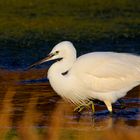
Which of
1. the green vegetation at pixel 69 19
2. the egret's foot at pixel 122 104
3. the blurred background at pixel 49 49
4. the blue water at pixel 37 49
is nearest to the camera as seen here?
the blurred background at pixel 49 49

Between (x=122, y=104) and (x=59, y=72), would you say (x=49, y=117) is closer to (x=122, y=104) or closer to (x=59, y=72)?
(x=59, y=72)

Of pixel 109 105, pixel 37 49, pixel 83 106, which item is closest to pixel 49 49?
pixel 37 49

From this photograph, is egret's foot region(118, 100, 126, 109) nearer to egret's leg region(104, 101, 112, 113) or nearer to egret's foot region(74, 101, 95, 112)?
egret's leg region(104, 101, 112, 113)

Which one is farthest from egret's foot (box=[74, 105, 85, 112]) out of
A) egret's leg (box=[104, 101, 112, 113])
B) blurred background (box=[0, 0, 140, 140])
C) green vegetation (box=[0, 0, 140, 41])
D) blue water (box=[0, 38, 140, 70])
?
green vegetation (box=[0, 0, 140, 41])

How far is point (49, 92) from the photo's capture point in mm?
12234

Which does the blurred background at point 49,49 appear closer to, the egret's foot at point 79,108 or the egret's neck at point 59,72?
the egret's foot at point 79,108

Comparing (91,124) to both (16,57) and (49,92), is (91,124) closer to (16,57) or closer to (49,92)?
(49,92)

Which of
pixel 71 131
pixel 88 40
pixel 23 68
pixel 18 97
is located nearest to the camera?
pixel 71 131

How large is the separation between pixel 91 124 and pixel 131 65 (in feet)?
3.48

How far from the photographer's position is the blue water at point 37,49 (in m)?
14.8

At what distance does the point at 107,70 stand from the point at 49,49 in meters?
5.55

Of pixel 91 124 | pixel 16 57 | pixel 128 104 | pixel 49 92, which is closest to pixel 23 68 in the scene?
pixel 16 57

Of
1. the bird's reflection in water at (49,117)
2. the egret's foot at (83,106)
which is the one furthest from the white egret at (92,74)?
the bird's reflection in water at (49,117)

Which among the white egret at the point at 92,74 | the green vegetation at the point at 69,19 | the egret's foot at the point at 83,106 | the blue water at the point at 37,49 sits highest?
the white egret at the point at 92,74
